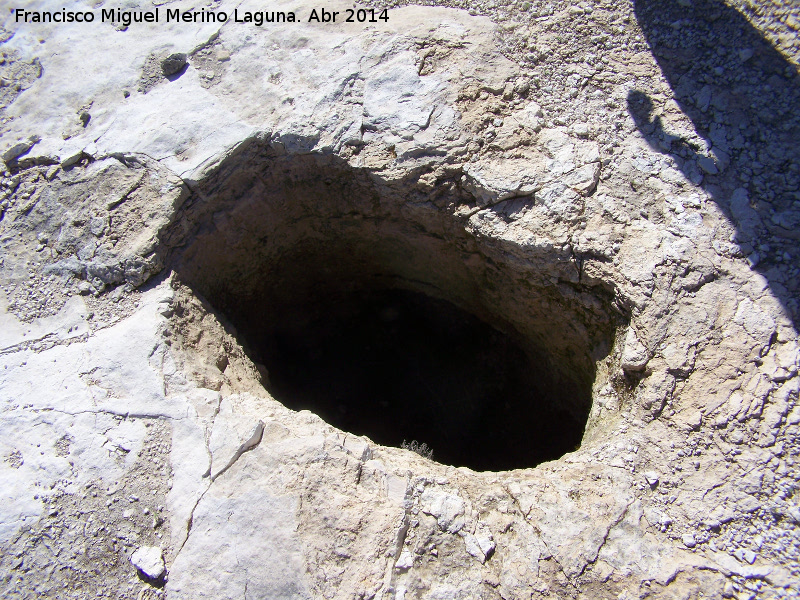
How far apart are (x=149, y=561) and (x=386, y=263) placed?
2160mm

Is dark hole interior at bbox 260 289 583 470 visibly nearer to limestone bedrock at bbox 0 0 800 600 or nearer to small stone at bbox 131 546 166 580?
limestone bedrock at bbox 0 0 800 600

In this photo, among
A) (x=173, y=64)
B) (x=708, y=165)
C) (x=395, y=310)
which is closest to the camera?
(x=708, y=165)

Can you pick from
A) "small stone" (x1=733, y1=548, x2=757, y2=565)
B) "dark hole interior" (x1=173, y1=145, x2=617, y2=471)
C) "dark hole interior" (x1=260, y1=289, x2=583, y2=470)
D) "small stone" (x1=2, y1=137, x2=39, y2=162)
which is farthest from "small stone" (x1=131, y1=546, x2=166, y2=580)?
"small stone" (x1=2, y1=137, x2=39, y2=162)

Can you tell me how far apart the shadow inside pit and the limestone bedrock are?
0.04 metres

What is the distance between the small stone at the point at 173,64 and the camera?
2961mm

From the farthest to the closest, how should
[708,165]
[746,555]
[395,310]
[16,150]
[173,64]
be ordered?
[395,310] → [173,64] → [16,150] → [708,165] → [746,555]

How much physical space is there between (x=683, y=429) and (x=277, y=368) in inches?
101

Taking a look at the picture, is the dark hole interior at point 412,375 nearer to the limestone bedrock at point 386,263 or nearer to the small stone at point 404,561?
the limestone bedrock at point 386,263

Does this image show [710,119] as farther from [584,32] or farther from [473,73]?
[473,73]

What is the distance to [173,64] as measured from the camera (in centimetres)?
296

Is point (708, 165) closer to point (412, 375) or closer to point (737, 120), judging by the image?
point (737, 120)

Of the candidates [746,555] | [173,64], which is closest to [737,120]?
[746,555]

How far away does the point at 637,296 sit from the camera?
225 cm

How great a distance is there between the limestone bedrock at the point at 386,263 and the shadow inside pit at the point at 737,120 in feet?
0.13
